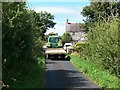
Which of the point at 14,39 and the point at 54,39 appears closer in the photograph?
the point at 14,39

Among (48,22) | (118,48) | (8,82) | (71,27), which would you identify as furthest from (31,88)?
(71,27)

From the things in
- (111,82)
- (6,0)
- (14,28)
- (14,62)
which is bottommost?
(111,82)

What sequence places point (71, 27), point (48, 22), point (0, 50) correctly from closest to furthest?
point (0, 50) → point (48, 22) → point (71, 27)

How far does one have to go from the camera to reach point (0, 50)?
1330 cm

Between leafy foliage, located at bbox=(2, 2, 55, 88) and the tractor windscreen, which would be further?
the tractor windscreen

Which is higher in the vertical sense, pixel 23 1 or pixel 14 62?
pixel 23 1

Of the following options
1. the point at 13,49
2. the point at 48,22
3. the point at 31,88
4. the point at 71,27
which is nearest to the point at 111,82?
the point at 31,88

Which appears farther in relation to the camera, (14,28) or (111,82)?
(111,82)

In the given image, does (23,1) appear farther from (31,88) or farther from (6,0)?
(31,88)

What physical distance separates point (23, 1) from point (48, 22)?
60.2m

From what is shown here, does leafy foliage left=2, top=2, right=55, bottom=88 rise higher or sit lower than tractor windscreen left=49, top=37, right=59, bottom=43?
higher

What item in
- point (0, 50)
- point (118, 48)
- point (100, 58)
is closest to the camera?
point (0, 50)

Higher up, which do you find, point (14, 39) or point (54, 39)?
point (14, 39)

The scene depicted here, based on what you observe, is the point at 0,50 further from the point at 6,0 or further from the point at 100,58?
the point at 100,58
